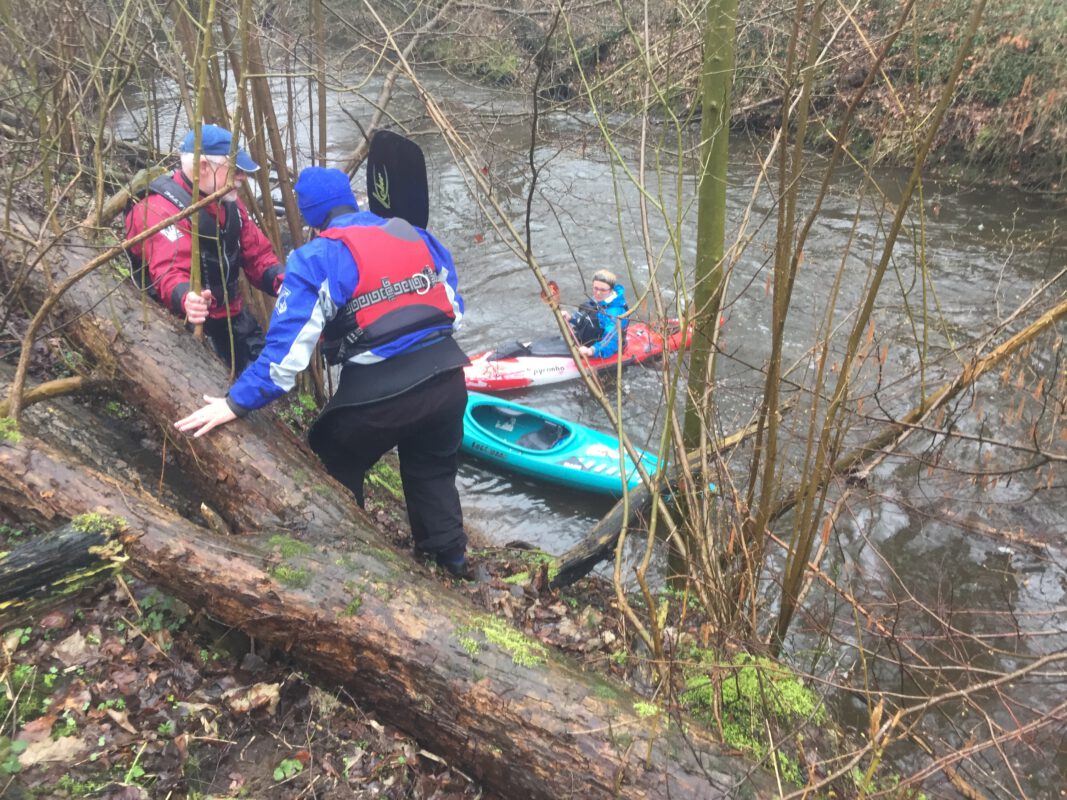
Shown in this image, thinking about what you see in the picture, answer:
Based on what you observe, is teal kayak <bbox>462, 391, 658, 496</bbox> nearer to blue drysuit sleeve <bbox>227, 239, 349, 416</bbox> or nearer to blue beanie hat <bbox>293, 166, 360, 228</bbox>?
blue beanie hat <bbox>293, 166, 360, 228</bbox>

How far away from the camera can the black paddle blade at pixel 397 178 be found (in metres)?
3.73

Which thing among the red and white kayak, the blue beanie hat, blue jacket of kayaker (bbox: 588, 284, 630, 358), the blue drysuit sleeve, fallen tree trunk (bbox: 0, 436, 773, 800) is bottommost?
the red and white kayak

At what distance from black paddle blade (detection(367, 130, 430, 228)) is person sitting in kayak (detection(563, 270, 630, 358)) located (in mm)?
3468

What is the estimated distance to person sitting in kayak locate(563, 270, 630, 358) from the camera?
24.4 ft

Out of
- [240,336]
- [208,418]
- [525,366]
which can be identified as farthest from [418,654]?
[525,366]

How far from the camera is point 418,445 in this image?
151 inches

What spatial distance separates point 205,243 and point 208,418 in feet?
5.04

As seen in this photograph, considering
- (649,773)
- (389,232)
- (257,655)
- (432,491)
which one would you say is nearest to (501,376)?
(432,491)

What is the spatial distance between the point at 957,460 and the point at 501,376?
4.37 m

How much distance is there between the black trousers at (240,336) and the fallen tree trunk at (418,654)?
1.99 meters

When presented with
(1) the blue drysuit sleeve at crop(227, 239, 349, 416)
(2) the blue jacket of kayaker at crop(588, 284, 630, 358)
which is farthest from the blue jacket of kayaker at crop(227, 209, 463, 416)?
(2) the blue jacket of kayaker at crop(588, 284, 630, 358)

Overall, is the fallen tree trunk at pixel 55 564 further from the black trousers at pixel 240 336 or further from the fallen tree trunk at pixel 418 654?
the black trousers at pixel 240 336

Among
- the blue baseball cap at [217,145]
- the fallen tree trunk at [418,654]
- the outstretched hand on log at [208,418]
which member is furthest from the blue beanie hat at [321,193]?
the fallen tree trunk at [418,654]

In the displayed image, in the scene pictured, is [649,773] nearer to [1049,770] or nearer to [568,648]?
[568,648]
